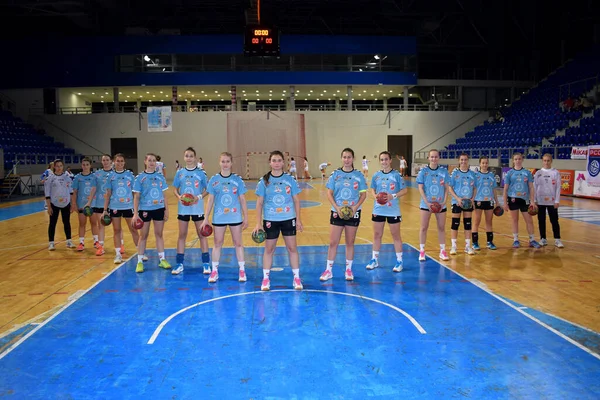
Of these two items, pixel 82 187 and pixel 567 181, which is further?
pixel 567 181

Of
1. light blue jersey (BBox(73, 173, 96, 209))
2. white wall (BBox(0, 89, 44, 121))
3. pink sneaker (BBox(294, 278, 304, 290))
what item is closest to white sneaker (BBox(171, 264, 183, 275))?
pink sneaker (BBox(294, 278, 304, 290))

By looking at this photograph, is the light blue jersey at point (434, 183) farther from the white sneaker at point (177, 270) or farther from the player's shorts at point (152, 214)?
the player's shorts at point (152, 214)

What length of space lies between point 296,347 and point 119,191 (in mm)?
5276

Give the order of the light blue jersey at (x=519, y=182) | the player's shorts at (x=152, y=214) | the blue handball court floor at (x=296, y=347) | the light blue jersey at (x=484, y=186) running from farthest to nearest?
1. the light blue jersey at (x=519, y=182)
2. the light blue jersey at (x=484, y=186)
3. the player's shorts at (x=152, y=214)
4. the blue handball court floor at (x=296, y=347)

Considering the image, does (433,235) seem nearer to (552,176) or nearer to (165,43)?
(552,176)

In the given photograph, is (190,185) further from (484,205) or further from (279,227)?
(484,205)

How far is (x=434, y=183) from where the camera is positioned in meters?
8.55

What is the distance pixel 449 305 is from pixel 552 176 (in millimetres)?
5326

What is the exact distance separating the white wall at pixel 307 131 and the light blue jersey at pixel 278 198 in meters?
30.2

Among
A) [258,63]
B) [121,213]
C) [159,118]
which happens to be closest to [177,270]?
[121,213]

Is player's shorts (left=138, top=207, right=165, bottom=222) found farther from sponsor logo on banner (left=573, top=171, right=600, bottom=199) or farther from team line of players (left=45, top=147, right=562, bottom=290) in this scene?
sponsor logo on banner (left=573, top=171, right=600, bottom=199)

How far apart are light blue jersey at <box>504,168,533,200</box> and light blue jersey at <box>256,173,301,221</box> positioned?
17.8ft

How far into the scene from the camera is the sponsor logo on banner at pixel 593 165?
714 inches

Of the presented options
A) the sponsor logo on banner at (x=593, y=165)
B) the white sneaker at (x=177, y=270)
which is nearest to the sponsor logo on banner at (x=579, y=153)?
the sponsor logo on banner at (x=593, y=165)
